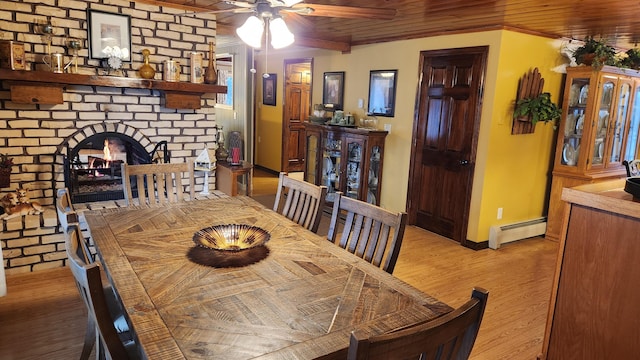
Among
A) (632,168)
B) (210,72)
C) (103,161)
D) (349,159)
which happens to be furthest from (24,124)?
(632,168)

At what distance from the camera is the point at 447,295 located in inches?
130

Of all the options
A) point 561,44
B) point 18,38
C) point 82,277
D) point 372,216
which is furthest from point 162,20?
point 561,44

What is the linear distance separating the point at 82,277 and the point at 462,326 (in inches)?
42.3

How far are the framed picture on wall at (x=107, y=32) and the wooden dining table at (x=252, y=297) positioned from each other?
2010 mm

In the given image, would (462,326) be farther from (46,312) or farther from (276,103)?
(276,103)

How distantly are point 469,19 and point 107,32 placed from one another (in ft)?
10.1

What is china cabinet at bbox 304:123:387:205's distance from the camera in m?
5.09

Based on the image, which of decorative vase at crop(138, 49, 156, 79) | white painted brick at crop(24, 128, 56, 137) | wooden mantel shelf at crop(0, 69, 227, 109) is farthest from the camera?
decorative vase at crop(138, 49, 156, 79)

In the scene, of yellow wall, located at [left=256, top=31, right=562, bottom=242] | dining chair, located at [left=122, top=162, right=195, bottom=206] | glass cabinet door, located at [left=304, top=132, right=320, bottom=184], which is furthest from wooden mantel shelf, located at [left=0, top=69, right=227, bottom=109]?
yellow wall, located at [left=256, top=31, right=562, bottom=242]

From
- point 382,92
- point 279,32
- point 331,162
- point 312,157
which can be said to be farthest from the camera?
point 312,157

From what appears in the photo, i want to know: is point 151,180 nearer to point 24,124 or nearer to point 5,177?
point 5,177

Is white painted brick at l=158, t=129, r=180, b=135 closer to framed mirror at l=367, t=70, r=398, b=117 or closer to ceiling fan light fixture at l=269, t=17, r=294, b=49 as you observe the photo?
ceiling fan light fixture at l=269, t=17, r=294, b=49

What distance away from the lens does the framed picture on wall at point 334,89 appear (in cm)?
586

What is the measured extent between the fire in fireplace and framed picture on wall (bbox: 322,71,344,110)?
8.53 ft
